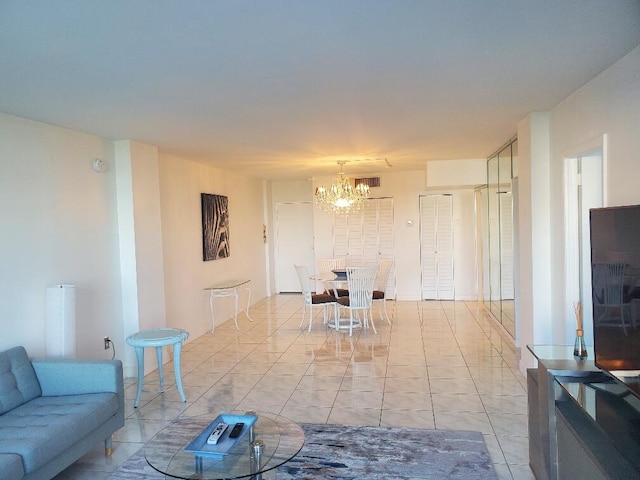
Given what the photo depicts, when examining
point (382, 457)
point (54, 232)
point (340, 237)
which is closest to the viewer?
point (382, 457)

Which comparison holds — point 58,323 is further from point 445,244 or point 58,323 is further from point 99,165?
point 445,244

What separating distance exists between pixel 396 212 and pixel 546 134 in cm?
473

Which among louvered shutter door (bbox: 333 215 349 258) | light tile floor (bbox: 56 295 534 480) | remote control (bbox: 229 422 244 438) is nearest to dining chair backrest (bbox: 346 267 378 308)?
light tile floor (bbox: 56 295 534 480)

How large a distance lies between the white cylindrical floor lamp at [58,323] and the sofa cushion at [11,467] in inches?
53.1

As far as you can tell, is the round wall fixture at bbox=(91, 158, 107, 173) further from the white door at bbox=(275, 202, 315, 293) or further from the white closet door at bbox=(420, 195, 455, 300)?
the white closet door at bbox=(420, 195, 455, 300)

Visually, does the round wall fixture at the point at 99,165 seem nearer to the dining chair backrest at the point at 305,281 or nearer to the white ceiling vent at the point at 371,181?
the dining chair backrest at the point at 305,281

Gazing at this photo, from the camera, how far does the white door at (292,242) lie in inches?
384

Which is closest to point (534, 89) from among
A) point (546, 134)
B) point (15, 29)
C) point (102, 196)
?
Answer: point (546, 134)

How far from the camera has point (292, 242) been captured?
9.82 meters

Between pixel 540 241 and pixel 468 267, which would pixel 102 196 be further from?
pixel 468 267

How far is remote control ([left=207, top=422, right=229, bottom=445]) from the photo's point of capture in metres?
2.39

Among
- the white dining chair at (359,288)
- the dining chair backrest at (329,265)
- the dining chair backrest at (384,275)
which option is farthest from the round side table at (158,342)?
the dining chair backrest at (329,265)

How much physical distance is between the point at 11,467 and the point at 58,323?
1.48m

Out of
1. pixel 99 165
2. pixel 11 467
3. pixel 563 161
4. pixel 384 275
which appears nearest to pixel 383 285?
pixel 384 275
